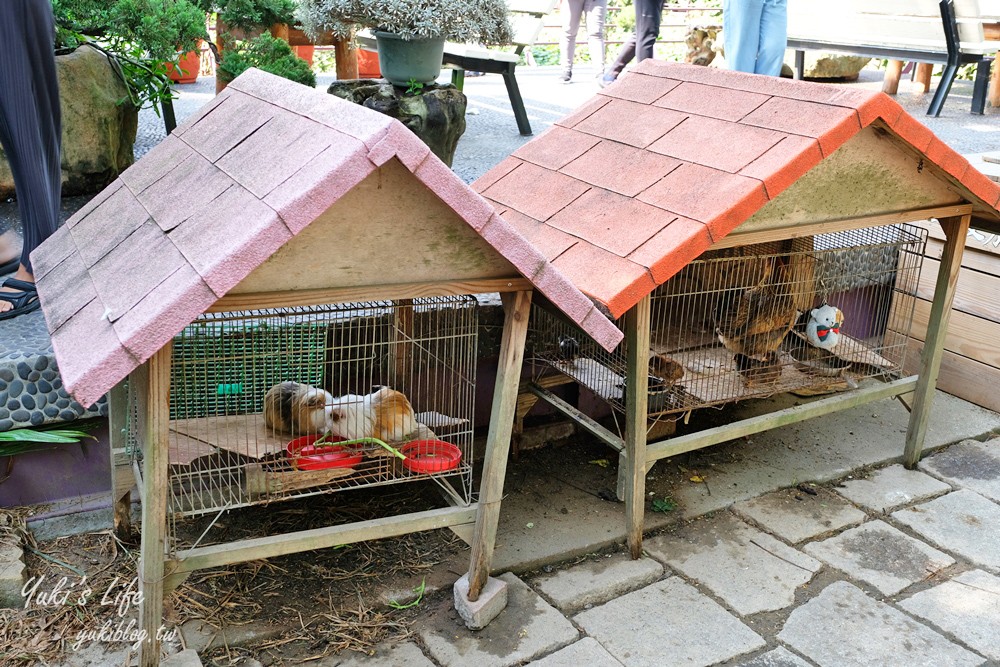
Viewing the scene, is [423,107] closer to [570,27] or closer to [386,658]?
[386,658]

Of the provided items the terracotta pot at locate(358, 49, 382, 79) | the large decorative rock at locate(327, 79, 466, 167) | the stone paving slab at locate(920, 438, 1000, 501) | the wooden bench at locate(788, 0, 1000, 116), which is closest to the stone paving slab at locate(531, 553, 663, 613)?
Answer: the stone paving slab at locate(920, 438, 1000, 501)

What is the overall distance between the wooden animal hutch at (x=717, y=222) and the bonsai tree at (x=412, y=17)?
2.01 meters

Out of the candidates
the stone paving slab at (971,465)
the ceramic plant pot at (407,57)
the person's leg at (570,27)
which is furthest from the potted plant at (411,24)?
the person's leg at (570,27)

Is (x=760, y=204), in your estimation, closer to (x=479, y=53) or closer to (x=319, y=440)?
(x=319, y=440)

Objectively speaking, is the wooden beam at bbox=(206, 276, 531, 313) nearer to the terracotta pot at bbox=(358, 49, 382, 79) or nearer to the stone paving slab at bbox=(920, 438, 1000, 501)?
the stone paving slab at bbox=(920, 438, 1000, 501)

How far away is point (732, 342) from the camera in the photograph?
3170 mm

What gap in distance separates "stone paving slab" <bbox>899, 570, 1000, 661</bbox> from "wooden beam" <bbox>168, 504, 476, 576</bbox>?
1350mm

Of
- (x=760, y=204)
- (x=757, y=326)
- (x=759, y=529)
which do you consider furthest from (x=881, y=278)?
(x=760, y=204)

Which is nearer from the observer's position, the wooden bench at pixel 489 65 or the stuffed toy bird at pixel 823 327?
the stuffed toy bird at pixel 823 327

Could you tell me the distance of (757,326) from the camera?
10.3 ft

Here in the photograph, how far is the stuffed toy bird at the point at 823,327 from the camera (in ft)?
10.8

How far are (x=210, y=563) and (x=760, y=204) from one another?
64.1 inches

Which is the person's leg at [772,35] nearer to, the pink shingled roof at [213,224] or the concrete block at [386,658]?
the pink shingled roof at [213,224]

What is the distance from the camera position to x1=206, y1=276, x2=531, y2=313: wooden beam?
1.95 metres
